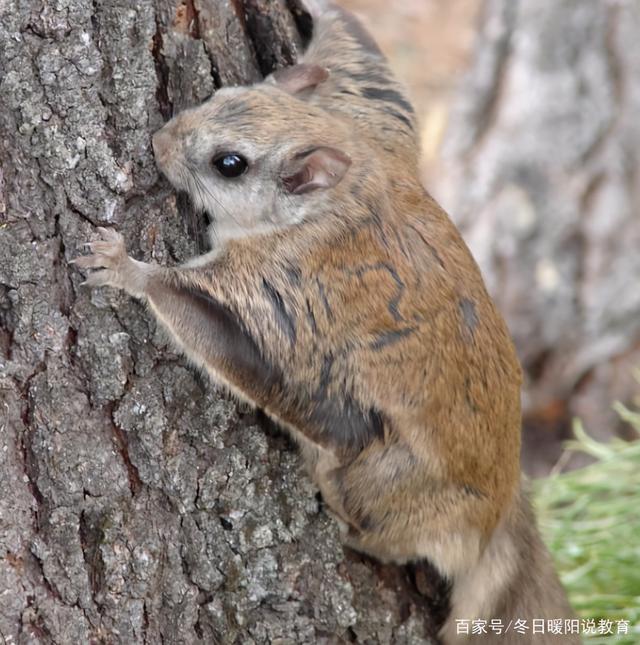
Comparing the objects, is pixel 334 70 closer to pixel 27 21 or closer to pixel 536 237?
pixel 27 21

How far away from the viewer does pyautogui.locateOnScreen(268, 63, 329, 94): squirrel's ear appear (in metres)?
3.52

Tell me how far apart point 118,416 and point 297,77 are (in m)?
1.25

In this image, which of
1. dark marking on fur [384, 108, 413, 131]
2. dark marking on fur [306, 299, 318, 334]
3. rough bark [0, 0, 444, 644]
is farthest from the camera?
dark marking on fur [384, 108, 413, 131]

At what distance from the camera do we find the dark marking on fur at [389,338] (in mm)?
3205

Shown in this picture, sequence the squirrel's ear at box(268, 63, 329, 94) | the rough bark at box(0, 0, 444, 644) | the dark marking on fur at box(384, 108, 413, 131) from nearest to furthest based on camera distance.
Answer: the rough bark at box(0, 0, 444, 644) < the squirrel's ear at box(268, 63, 329, 94) < the dark marking on fur at box(384, 108, 413, 131)

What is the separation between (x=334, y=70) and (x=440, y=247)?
92 centimetres

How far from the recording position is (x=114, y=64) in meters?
3.10

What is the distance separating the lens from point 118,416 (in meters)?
3.09

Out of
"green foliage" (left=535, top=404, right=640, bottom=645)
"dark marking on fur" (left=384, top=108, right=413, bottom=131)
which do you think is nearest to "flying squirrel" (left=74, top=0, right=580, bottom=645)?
"dark marking on fur" (left=384, top=108, right=413, bottom=131)

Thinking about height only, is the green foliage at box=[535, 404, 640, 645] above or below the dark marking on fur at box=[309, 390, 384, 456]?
below

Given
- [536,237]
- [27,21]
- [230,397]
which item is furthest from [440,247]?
[536,237]

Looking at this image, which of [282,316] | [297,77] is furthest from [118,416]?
[297,77]

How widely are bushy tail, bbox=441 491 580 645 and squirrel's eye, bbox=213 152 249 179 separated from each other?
1.41 metres

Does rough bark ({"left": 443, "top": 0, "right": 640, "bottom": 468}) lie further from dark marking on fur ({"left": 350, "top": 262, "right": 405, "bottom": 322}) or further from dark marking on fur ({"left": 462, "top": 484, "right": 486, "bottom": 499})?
dark marking on fur ({"left": 350, "top": 262, "right": 405, "bottom": 322})
